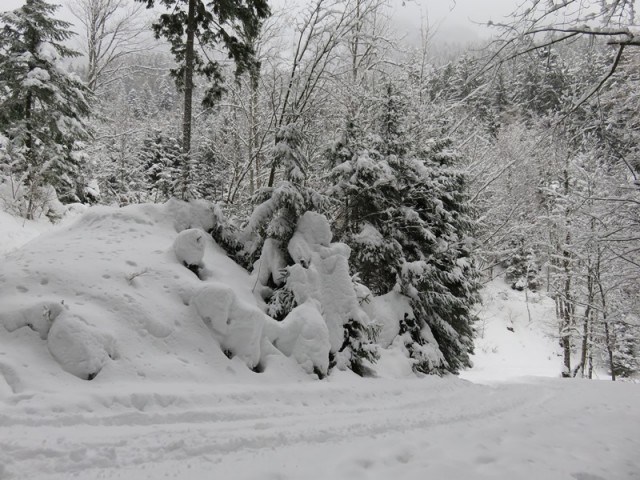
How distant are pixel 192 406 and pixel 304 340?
98.0 inches

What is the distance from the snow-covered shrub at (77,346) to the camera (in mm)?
4371

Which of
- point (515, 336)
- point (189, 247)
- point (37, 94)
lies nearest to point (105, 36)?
point (37, 94)

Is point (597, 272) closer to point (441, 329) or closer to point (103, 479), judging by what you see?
point (441, 329)

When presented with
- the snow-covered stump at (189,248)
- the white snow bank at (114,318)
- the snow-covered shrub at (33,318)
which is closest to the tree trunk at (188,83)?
the snow-covered stump at (189,248)

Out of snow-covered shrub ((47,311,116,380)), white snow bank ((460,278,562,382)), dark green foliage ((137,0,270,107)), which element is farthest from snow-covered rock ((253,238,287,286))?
white snow bank ((460,278,562,382))

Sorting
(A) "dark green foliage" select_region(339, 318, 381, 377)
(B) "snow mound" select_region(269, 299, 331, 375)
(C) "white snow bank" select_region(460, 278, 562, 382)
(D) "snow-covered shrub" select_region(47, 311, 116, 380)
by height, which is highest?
(D) "snow-covered shrub" select_region(47, 311, 116, 380)

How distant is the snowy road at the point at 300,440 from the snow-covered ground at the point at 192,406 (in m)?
0.02

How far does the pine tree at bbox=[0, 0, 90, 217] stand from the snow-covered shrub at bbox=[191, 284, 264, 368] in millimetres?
11148

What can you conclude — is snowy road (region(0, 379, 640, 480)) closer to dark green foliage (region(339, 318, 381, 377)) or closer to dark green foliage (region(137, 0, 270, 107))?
dark green foliage (region(339, 318, 381, 377))

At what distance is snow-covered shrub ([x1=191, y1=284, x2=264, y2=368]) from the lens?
19.2 feet

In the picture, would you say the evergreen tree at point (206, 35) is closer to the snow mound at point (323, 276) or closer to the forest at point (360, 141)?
the forest at point (360, 141)

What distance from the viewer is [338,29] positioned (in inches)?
493

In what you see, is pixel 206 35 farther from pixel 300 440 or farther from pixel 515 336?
pixel 515 336

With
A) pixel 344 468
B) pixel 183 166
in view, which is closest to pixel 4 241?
pixel 183 166
